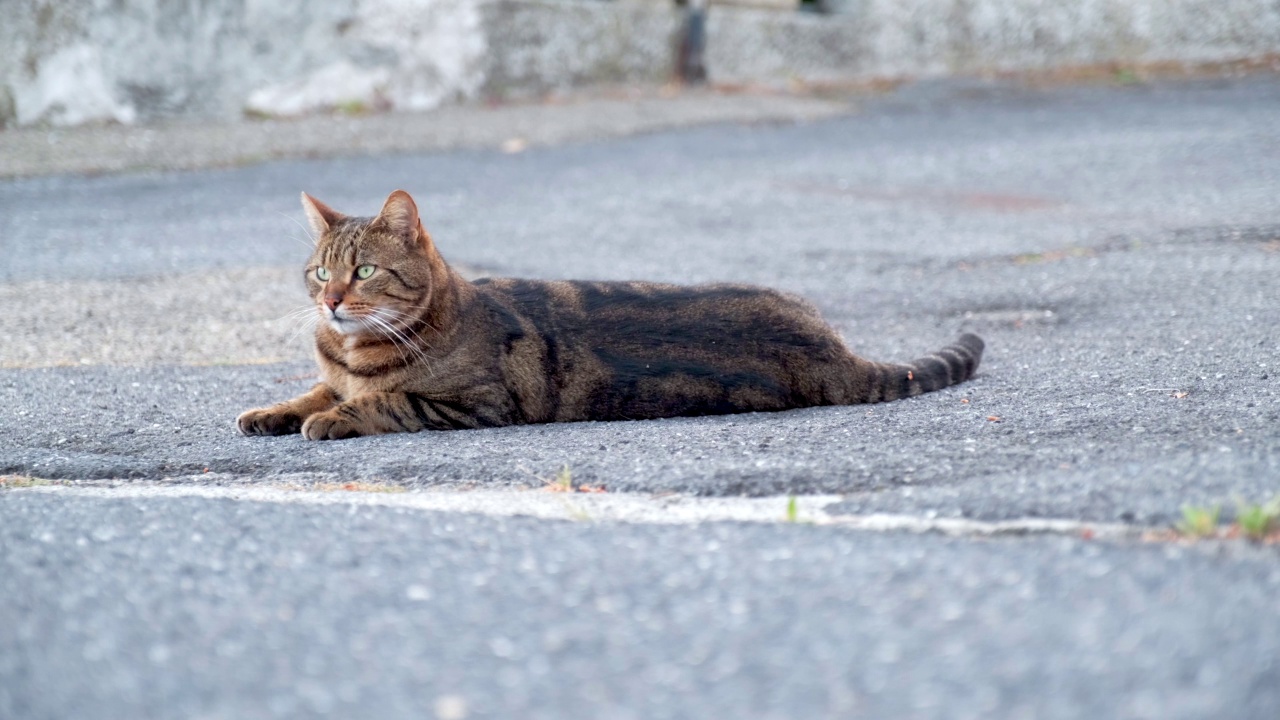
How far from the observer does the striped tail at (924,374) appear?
4707mm

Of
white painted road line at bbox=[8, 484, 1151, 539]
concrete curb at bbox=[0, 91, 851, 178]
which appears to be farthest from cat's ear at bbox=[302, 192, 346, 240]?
concrete curb at bbox=[0, 91, 851, 178]

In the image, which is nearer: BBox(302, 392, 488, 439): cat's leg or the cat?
BBox(302, 392, 488, 439): cat's leg

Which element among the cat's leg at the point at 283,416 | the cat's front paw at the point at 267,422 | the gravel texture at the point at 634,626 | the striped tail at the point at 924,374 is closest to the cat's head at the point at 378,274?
the cat's leg at the point at 283,416

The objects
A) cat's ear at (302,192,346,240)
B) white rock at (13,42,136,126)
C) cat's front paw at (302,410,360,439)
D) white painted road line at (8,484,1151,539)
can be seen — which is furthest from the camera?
white rock at (13,42,136,126)

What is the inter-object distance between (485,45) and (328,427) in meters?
8.18

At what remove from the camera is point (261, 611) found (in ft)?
8.18

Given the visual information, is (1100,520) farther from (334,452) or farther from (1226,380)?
(334,452)

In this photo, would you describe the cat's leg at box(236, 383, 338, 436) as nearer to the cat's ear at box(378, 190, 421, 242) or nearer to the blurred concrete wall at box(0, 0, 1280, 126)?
the cat's ear at box(378, 190, 421, 242)

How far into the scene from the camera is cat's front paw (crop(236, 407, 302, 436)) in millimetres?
4461

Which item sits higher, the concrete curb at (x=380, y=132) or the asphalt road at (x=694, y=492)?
the concrete curb at (x=380, y=132)

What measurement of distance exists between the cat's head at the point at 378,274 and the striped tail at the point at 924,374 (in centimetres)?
169

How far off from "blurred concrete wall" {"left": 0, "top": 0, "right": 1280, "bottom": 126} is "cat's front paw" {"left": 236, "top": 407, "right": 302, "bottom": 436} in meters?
7.00

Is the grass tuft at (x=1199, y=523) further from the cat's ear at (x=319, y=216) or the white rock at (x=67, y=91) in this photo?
the white rock at (x=67, y=91)

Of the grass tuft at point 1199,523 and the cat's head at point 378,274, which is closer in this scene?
the grass tuft at point 1199,523
